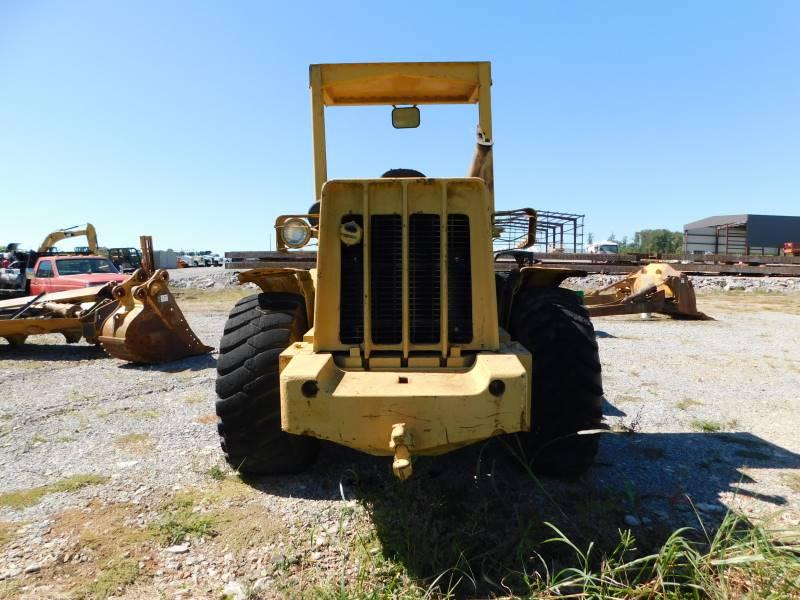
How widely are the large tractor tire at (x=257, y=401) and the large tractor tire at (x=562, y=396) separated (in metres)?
1.44

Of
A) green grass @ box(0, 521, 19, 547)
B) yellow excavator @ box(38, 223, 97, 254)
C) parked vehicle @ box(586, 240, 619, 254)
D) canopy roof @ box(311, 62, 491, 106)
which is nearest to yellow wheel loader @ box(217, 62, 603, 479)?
canopy roof @ box(311, 62, 491, 106)

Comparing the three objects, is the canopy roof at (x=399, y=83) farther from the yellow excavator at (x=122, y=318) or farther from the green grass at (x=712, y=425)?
the yellow excavator at (x=122, y=318)

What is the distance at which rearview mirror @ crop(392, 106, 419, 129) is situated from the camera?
449 cm

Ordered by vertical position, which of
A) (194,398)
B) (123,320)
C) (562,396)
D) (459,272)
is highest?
(459,272)

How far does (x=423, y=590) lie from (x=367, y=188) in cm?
201

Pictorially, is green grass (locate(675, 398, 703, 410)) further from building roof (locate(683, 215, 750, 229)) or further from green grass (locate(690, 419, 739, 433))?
building roof (locate(683, 215, 750, 229))

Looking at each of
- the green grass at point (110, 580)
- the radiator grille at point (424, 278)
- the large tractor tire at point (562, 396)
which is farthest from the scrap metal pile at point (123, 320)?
the large tractor tire at point (562, 396)

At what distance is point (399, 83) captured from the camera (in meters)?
4.40

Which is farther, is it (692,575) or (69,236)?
(69,236)

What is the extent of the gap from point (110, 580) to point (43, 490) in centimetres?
130

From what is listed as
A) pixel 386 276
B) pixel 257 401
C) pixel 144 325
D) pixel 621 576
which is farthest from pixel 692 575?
pixel 144 325

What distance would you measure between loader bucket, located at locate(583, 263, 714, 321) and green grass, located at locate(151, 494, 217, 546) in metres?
8.98

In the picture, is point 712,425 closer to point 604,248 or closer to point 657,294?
point 657,294

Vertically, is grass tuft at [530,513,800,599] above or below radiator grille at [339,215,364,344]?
below
